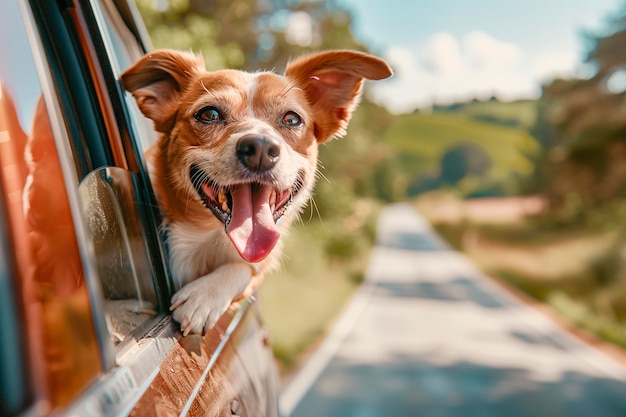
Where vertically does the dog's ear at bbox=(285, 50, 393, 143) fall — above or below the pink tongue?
above

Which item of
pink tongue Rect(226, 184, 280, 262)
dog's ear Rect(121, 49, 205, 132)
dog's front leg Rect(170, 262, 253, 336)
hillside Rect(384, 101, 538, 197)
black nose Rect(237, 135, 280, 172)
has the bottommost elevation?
hillside Rect(384, 101, 538, 197)

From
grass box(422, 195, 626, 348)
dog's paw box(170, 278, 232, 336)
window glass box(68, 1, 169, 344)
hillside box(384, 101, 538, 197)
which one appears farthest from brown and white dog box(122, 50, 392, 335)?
hillside box(384, 101, 538, 197)

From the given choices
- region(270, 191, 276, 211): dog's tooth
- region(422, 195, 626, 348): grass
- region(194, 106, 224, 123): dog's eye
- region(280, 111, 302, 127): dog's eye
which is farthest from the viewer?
region(422, 195, 626, 348): grass

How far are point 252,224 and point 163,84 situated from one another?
85 centimetres

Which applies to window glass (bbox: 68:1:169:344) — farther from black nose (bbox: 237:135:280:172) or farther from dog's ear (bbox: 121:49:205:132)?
black nose (bbox: 237:135:280:172)

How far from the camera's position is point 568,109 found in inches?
907

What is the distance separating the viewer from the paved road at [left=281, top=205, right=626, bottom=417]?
9789 mm

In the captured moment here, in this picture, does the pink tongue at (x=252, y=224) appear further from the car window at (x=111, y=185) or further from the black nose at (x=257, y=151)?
the car window at (x=111, y=185)

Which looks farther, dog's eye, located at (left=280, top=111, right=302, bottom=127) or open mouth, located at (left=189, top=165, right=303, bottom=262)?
dog's eye, located at (left=280, top=111, right=302, bottom=127)

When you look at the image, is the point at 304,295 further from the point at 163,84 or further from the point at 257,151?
the point at 257,151

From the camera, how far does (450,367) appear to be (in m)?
12.6

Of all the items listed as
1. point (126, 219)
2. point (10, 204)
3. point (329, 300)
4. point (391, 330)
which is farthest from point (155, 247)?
point (329, 300)

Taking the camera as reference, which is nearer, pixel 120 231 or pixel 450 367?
pixel 120 231

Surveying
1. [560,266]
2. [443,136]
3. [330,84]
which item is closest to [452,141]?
[443,136]
